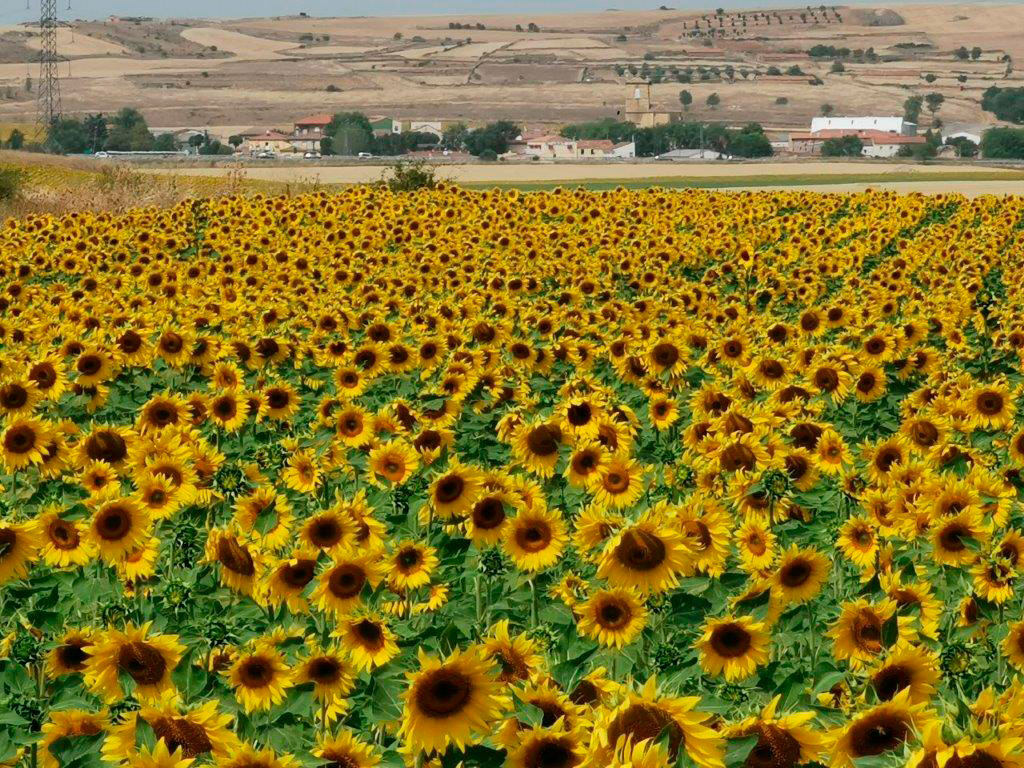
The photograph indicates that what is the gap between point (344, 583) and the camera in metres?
5.10

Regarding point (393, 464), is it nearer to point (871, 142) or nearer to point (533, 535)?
point (533, 535)

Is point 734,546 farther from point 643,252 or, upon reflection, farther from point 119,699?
point 643,252

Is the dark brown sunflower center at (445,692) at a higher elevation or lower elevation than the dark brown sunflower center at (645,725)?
lower

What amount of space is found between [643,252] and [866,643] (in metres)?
15.5

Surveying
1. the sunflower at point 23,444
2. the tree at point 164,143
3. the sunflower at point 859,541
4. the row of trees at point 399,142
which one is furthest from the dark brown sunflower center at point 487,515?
the tree at point 164,143

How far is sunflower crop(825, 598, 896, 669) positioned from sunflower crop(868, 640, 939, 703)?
2.18 ft

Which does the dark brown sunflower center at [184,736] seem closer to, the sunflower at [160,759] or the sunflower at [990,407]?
the sunflower at [160,759]

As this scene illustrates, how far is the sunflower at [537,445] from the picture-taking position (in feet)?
23.0

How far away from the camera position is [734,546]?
6.68 meters

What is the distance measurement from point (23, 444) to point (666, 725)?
516cm

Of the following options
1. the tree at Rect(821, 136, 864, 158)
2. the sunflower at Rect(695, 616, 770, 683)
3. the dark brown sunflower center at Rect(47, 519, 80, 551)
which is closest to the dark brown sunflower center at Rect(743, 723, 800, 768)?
the sunflower at Rect(695, 616, 770, 683)

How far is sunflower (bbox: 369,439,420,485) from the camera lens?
7344 mm

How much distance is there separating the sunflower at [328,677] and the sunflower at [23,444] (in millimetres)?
3310

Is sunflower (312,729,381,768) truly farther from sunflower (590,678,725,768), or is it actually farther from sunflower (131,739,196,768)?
sunflower (590,678,725,768)
